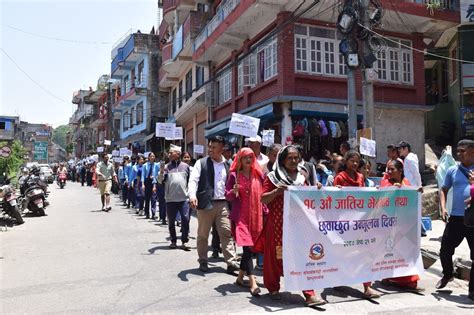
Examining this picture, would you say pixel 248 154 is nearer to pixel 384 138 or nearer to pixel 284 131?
pixel 284 131

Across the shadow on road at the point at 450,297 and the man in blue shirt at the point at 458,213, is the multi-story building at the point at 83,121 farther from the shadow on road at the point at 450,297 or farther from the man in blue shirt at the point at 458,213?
the shadow on road at the point at 450,297

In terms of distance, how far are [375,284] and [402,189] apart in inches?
51.4

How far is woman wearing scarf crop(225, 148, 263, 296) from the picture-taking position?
5.36 meters

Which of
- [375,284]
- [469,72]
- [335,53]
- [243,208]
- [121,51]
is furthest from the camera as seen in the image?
[121,51]

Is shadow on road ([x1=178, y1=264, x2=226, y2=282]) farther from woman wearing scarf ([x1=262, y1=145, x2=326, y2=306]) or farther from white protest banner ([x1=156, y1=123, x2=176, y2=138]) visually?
white protest banner ([x1=156, y1=123, x2=176, y2=138])

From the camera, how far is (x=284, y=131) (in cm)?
1427

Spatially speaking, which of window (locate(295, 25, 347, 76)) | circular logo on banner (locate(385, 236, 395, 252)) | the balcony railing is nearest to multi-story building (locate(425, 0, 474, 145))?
window (locate(295, 25, 347, 76))

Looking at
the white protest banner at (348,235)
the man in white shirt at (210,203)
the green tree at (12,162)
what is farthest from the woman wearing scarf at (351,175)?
the green tree at (12,162)

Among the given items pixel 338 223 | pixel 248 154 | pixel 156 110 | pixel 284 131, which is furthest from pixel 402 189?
pixel 156 110

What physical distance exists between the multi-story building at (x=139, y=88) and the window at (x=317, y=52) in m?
18.1

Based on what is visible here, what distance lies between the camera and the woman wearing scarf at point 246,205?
17.6 feet

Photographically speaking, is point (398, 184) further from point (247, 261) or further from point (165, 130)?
point (165, 130)

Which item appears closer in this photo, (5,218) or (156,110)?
(5,218)

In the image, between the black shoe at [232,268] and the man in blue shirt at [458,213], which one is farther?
the black shoe at [232,268]
